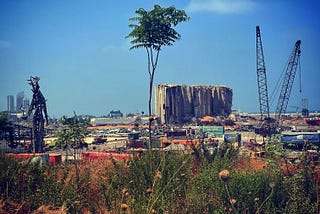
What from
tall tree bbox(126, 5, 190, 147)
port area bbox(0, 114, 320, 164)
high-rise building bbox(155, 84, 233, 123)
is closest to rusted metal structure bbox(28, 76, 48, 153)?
port area bbox(0, 114, 320, 164)

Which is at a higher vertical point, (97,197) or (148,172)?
(148,172)

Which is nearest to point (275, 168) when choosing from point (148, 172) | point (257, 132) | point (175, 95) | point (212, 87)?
point (148, 172)

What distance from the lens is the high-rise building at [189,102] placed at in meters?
87.8

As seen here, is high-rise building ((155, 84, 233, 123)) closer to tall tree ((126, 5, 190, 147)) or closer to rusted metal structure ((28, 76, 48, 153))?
rusted metal structure ((28, 76, 48, 153))

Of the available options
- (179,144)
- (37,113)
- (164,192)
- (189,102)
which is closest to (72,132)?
(164,192)

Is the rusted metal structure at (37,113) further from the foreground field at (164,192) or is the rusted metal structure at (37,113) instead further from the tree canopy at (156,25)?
the foreground field at (164,192)

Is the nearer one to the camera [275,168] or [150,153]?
[275,168]

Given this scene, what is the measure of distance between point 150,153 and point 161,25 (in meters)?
11.4

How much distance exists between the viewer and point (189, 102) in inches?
3789

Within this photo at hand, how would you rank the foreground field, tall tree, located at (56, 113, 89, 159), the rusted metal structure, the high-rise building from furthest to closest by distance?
1. the high-rise building
2. the rusted metal structure
3. tall tree, located at (56, 113, 89, 159)
4. the foreground field

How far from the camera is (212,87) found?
107250 mm

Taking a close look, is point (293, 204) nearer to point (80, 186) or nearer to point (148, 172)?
point (148, 172)

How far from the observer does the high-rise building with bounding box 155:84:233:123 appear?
87812mm

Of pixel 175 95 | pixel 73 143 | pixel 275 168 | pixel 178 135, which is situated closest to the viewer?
pixel 275 168
